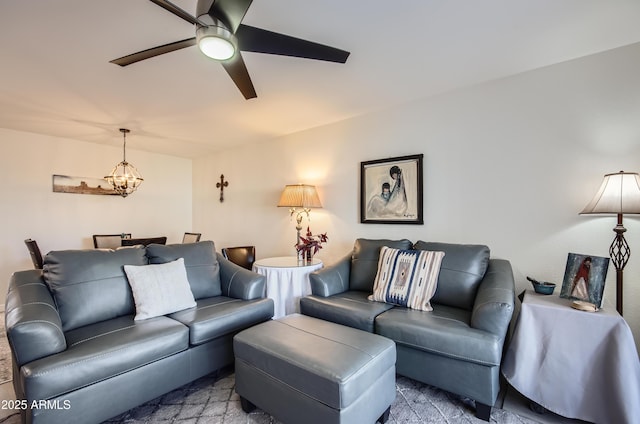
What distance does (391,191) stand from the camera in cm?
310

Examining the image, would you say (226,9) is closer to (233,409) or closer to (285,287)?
(233,409)

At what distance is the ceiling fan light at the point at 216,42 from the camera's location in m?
1.39

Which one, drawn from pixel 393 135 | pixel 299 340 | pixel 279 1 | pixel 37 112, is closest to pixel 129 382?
pixel 299 340

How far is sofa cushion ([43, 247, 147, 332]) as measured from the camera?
1923 millimetres

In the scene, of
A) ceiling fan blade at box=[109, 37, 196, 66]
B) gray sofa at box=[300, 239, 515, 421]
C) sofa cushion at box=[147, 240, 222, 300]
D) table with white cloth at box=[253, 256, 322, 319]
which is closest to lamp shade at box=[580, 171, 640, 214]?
gray sofa at box=[300, 239, 515, 421]

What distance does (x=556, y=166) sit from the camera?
2.27 meters

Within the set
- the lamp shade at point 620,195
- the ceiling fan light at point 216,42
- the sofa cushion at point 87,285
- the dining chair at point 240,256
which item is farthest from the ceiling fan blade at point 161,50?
the lamp shade at point 620,195

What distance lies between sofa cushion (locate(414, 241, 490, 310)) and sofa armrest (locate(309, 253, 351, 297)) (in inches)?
32.1

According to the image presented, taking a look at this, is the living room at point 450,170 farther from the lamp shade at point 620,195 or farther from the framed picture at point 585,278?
the lamp shade at point 620,195

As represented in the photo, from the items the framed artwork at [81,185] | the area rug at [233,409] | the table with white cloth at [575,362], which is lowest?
the area rug at [233,409]

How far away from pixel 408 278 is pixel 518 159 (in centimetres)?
134

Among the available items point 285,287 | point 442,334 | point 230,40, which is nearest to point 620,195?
point 442,334

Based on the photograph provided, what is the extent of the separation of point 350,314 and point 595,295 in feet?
5.00

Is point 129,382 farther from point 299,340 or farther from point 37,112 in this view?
point 37,112
